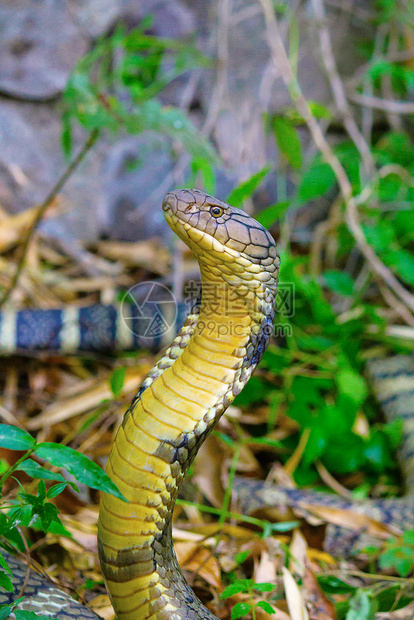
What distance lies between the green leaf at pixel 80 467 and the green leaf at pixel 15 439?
0.02 m

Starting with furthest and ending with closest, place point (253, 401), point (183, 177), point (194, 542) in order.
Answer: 1. point (183, 177)
2. point (253, 401)
3. point (194, 542)

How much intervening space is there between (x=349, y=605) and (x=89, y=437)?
1.31 metres

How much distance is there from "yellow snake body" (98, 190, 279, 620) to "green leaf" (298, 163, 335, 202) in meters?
1.99

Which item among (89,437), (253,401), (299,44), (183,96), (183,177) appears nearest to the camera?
(89,437)

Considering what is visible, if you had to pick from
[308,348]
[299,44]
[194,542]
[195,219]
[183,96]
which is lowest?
[194,542]

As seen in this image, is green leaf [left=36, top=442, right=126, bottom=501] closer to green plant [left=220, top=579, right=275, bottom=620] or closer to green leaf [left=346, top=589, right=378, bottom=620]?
green plant [left=220, top=579, right=275, bottom=620]

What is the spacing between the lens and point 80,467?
1119mm

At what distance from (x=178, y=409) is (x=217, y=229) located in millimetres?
433

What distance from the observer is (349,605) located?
1.69 metres

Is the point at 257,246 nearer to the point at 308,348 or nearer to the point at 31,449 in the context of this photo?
the point at 31,449

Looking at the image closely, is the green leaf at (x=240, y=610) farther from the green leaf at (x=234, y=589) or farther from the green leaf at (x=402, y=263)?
the green leaf at (x=402, y=263)

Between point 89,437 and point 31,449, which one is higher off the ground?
point 31,449

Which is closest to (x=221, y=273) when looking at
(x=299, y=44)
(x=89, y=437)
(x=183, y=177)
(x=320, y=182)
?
(x=89, y=437)

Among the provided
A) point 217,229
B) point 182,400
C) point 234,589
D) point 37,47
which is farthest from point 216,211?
point 37,47
